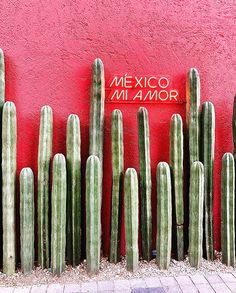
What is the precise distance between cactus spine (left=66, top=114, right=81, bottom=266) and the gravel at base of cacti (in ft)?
0.57

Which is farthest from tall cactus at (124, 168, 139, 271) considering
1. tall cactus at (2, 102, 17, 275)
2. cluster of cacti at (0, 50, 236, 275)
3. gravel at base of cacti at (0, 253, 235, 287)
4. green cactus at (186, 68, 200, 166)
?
tall cactus at (2, 102, 17, 275)

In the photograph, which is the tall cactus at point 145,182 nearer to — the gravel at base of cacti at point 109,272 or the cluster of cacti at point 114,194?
the cluster of cacti at point 114,194

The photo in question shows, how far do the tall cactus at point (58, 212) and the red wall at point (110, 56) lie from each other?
42 cm

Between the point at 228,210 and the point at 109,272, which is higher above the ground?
the point at 228,210

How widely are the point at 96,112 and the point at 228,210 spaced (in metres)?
1.69

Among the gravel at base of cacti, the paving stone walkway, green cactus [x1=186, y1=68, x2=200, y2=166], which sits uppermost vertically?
green cactus [x1=186, y1=68, x2=200, y2=166]

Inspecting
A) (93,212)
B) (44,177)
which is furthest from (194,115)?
(44,177)

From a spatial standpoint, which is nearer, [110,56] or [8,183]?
[8,183]

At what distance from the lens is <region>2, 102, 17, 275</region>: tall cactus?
336cm

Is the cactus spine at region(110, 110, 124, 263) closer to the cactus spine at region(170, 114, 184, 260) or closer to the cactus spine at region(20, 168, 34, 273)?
the cactus spine at region(170, 114, 184, 260)

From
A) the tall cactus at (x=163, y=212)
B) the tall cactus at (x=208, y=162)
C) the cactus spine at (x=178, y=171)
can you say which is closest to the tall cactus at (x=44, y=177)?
the tall cactus at (x=163, y=212)

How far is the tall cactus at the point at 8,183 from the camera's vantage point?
11.0ft

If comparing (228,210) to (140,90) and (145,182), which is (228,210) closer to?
(145,182)

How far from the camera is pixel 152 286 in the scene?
3.29m
